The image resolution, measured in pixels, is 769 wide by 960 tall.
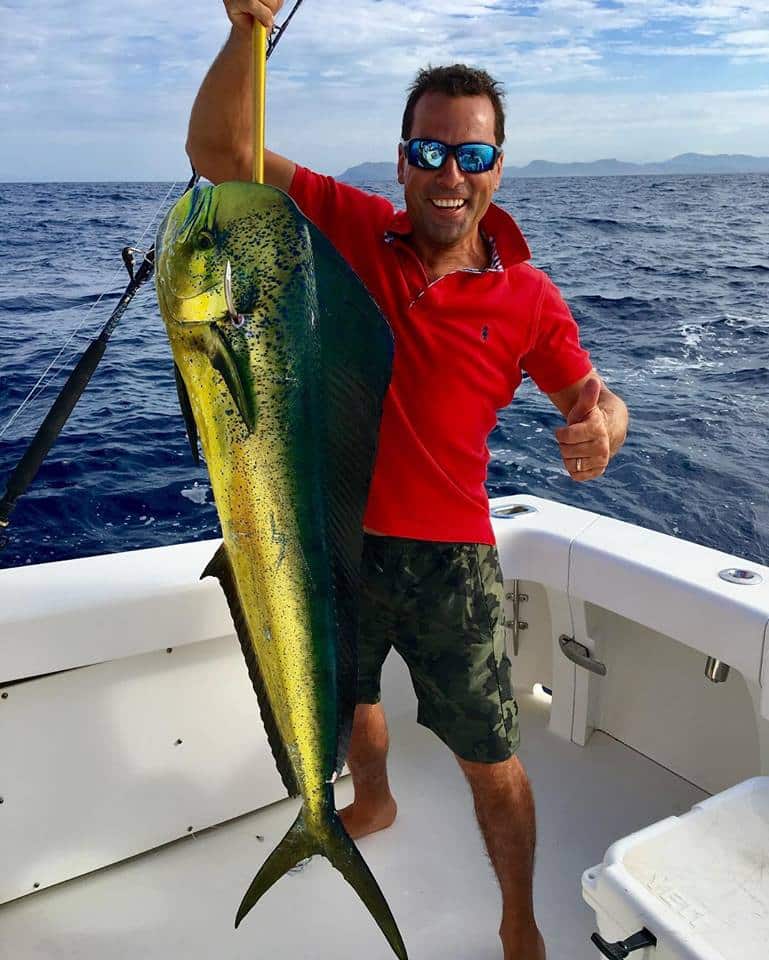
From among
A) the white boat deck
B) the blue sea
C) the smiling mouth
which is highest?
the smiling mouth

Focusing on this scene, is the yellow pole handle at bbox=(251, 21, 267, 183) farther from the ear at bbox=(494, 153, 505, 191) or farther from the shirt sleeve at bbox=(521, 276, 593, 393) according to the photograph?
the shirt sleeve at bbox=(521, 276, 593, 393)

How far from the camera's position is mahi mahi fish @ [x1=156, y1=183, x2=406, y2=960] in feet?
4.38

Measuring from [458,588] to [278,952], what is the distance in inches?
43.4

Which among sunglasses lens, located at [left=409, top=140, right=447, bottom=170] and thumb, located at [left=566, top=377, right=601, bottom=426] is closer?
thumb, located at [left=566, top=377, right=601, bottom=426]

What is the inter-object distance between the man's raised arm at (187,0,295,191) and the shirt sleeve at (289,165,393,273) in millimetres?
245

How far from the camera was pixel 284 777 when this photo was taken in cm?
171

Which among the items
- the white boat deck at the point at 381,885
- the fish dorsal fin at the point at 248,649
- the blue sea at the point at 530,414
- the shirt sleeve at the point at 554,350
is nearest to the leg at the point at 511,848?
the white boat deck at the point at 381,885

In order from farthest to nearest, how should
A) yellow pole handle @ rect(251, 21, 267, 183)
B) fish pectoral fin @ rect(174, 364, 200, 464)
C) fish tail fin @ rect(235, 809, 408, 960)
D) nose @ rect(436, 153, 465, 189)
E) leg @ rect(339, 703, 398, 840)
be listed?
leg @ rect(339, 703, 398, 840) < nose @ rect(436, 153, 465, 189) < fish tail fin @ rect(235, 809, 408, 960) < fish pectoral fin @ rect(174, 364, 200, 464) < yellow pole handle @ rect(251, 21, 267, 183)

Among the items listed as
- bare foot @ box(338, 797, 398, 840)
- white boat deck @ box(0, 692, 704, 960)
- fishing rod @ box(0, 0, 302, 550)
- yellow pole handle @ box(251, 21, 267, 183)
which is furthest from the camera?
bare foot @ box(338, 797, 398, 840)

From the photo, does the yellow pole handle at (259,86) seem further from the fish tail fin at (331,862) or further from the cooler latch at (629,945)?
the cooler latch at (629,945)

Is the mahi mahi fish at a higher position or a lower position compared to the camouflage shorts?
higher

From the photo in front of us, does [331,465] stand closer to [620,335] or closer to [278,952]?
[278,952]

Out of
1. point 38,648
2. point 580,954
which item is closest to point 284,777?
point 38,648

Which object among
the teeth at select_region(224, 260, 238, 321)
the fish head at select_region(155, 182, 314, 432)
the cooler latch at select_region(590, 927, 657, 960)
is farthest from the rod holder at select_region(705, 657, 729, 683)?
the teeth at select_region(224, 260, 238, 321)
